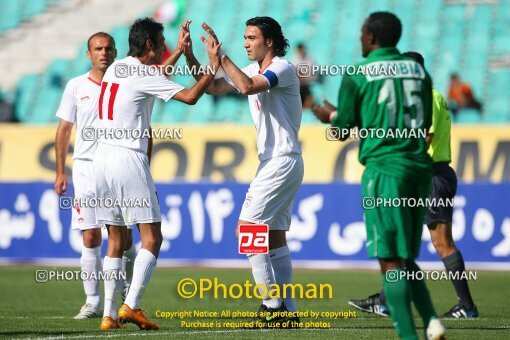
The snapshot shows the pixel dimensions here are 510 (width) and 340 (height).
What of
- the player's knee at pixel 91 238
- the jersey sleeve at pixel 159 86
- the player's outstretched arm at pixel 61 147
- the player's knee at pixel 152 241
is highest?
the jersey sleeve at pixel 159 86

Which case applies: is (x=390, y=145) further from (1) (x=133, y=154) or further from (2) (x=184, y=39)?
(1) (x=133, y=154)

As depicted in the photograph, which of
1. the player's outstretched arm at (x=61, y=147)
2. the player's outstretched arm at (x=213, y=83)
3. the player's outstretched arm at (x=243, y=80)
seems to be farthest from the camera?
the player's outstretched arm at (x=61, y=147)

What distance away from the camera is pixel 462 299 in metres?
9.85

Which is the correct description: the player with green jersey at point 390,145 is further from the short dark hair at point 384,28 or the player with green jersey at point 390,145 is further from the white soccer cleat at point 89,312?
Answer: the white soccer cleat at point 89,312

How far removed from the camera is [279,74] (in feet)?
28.0

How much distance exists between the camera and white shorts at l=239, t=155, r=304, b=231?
8.66m

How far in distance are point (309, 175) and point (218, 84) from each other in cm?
839

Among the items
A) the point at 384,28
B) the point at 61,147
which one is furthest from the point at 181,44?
the point at 384,28

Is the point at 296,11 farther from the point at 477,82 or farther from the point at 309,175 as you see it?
the point at 309,175

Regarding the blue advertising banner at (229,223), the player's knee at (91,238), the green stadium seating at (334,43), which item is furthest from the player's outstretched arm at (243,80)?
the green stadium seating at (334,43)

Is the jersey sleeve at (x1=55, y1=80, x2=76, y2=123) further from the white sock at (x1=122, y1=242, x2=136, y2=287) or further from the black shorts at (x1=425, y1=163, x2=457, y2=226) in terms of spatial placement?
the black shorts at (x1=425, y1=163, x2=457, y2=226)

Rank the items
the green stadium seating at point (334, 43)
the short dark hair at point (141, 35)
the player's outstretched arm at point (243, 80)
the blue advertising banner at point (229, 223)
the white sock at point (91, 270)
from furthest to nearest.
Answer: the green stadium seating at point (334, 43), the blue advertising banner at point (229, 223), the white sock at point (91, 270), the short dark hair at point (141, 35), the player's outstretched arm at point (243, 80)

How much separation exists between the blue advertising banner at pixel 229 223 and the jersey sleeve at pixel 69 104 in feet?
20.4

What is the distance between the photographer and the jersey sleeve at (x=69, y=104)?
1016 centimetres
